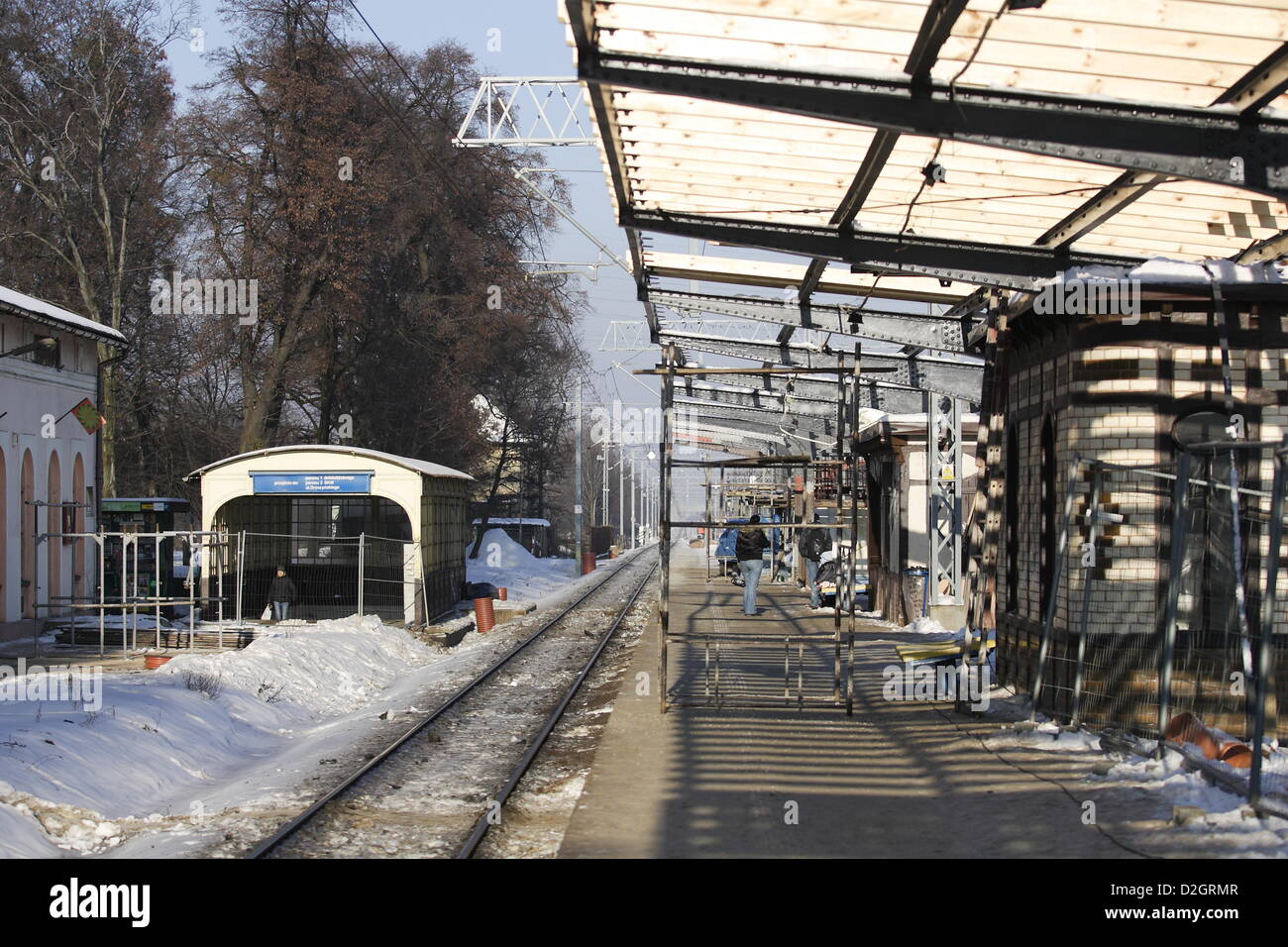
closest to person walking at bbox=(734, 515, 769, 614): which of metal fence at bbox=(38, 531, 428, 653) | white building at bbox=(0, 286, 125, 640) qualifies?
metal fence at bbox=(38, 531, 428, 653)

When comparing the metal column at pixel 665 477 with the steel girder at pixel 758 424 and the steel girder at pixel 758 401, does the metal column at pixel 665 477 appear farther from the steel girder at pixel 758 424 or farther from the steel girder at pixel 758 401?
the steel girder at pixel 758 424

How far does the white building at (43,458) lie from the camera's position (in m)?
22.3

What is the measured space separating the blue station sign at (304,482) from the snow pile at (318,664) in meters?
3.78

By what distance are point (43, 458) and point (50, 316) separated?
8.56 feet

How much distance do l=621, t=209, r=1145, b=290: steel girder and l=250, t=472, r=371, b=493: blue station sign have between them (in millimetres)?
15895

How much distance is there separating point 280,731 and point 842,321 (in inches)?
337

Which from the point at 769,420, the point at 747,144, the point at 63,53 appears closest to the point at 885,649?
the point at 747,144

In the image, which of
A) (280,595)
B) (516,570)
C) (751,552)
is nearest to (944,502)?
(751,552)

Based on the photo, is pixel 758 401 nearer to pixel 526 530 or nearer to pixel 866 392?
pixel 866 392

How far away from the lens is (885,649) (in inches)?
798

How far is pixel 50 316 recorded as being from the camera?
23.1 meters

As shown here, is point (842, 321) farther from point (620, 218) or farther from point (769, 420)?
point (769, 420)

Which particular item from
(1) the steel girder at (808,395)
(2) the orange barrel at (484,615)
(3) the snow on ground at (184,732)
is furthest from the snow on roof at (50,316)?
(1) the steel girder at (808,395)
